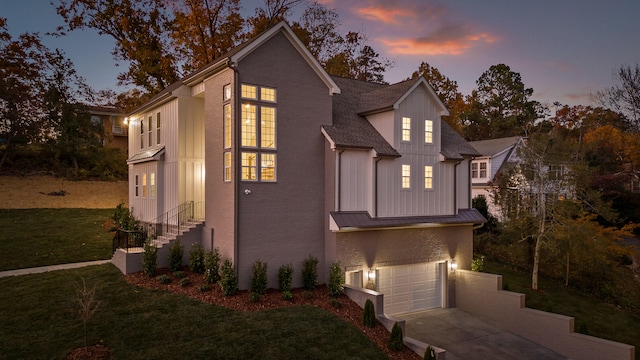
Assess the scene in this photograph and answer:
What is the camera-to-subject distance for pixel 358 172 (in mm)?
15141

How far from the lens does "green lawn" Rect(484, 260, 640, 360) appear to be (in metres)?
15.9

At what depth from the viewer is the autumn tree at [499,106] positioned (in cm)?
5353

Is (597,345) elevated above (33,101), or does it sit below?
below

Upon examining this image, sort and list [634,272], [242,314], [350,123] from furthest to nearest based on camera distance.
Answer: [634,272] → [350,123] → [242,314]

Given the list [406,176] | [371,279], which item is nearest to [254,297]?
[371,279]

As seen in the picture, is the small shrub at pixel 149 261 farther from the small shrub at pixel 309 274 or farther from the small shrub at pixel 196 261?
the small shrub at pixel 309 274

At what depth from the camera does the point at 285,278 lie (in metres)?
13.8

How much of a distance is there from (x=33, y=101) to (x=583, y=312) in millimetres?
38013

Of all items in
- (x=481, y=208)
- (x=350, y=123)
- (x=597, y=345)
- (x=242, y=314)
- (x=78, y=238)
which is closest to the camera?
(x=242, y=314)

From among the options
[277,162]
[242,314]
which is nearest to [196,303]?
[242,314]

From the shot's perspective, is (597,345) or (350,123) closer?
(597,345)

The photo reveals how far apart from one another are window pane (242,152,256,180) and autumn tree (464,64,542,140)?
47074 mm

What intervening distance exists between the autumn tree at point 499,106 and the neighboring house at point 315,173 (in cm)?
3933

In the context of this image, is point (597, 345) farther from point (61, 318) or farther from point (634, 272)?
point (61, 318)
